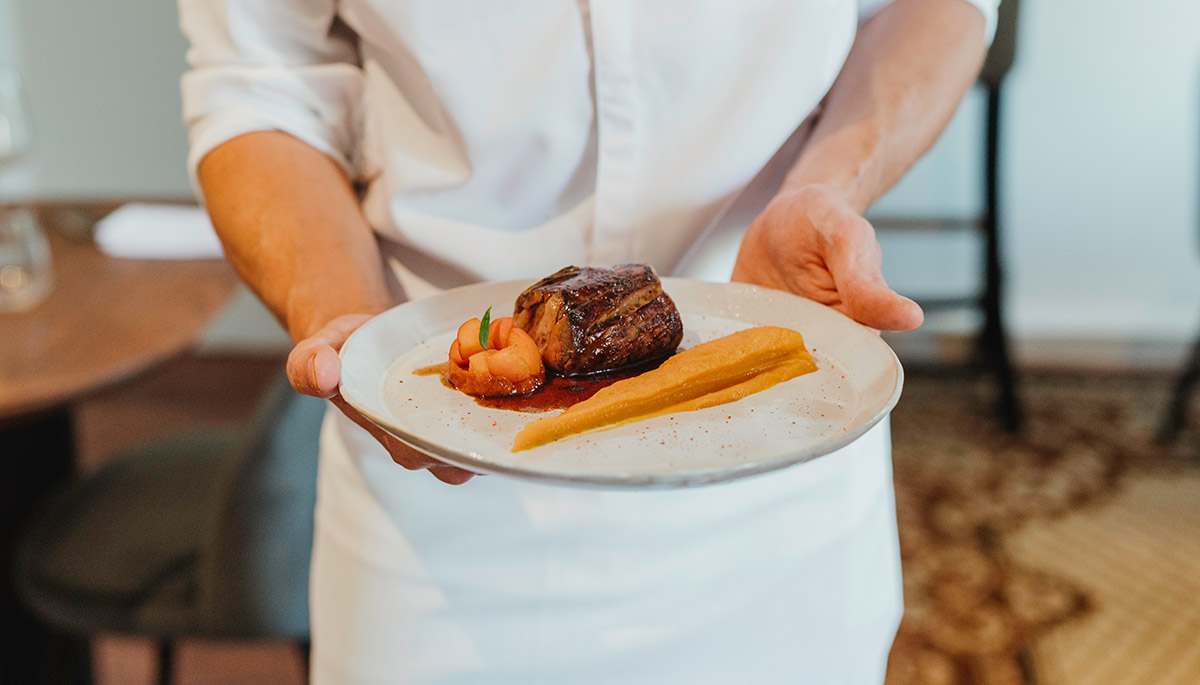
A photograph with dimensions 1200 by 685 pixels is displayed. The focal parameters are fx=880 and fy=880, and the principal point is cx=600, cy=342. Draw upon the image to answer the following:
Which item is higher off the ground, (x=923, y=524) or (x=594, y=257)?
(x=594, y=257)

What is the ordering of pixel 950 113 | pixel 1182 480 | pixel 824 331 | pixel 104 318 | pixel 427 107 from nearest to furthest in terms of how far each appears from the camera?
pixel 824 331
pixel 427 107
pixel 950 113
pixel 104 318
pixel 1182 480

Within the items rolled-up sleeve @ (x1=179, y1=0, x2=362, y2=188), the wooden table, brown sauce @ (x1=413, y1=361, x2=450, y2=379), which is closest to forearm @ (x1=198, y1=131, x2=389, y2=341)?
rolled-up sleeve @ (x1=179, y1=0, x2=362, y2=188)

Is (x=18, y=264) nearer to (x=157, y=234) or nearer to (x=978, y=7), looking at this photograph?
(x=157, y=234)

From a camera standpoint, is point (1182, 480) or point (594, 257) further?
point (1182, 480)

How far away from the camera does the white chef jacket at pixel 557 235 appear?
1139 mm

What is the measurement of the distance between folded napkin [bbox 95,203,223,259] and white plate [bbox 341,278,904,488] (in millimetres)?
1615

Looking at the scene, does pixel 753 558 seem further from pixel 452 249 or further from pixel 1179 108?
pixel 1179 108

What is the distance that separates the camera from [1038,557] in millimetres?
2797

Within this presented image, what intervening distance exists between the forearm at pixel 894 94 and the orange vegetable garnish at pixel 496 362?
46 cm

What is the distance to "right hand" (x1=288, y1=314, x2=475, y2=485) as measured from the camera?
30.9 inches

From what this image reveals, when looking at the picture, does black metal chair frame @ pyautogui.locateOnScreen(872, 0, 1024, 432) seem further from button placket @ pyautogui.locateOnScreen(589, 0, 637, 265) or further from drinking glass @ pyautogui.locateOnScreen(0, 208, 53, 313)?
drinking glass @ pyautogui.locateOnScreen(0, 208, 53, 313)

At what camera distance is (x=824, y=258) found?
1.03m

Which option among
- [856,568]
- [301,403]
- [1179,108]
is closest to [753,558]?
[856,568]

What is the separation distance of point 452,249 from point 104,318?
47.8 inches
